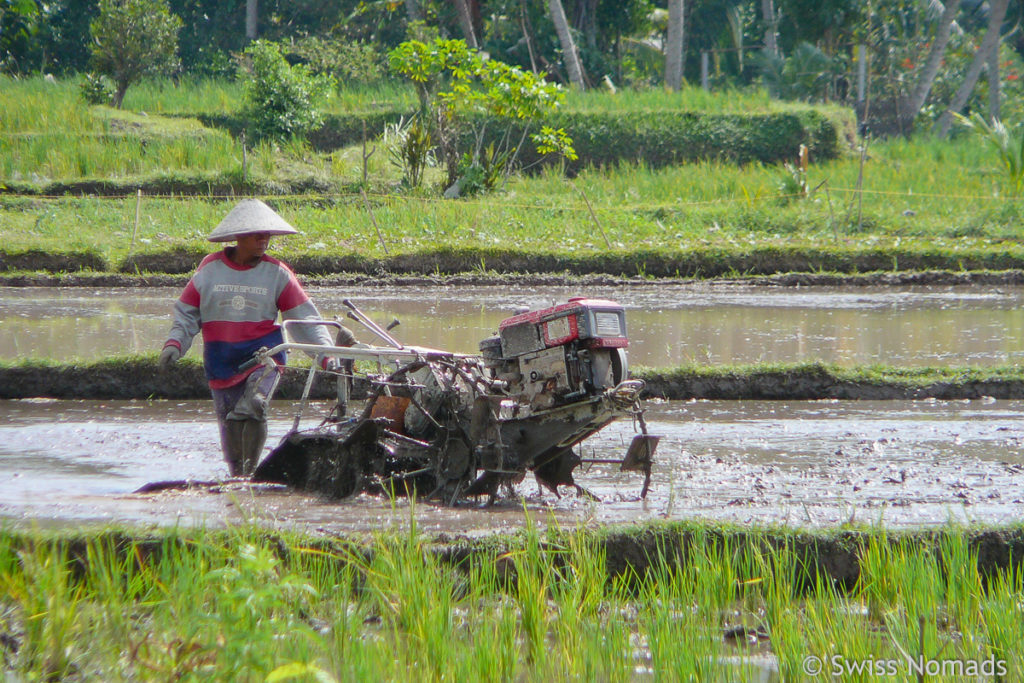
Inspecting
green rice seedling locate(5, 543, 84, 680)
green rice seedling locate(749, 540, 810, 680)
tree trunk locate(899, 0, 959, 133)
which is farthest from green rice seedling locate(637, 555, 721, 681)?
tree trunk locate(899, 0, 959, 133)

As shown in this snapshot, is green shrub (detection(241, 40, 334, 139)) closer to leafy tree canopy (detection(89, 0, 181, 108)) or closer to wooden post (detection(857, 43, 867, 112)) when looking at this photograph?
→ leafy tree canopy (detection(89, 0, 181, 108))

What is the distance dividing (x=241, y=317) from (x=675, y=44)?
70.2ft

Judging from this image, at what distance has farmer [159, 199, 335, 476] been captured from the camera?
5.41m

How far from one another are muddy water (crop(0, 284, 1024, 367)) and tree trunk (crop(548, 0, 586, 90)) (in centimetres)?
1192

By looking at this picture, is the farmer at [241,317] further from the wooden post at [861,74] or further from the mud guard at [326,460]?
the wooden post at [861,74]

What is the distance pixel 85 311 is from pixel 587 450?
271 inches

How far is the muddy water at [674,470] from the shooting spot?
14.9 ft

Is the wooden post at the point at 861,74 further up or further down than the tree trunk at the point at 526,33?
further down

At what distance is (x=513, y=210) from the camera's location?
1647 cm

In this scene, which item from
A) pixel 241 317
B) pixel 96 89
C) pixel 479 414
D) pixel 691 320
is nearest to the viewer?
pixel 479 414

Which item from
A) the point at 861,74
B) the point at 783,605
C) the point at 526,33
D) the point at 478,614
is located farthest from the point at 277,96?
the point at 783,605

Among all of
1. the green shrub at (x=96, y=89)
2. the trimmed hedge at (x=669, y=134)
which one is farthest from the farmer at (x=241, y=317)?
the green shrub at (x=96, y=89)

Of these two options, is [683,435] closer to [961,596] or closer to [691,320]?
[961,596]

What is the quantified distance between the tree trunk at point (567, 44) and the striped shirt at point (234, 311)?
19259 millimetres
